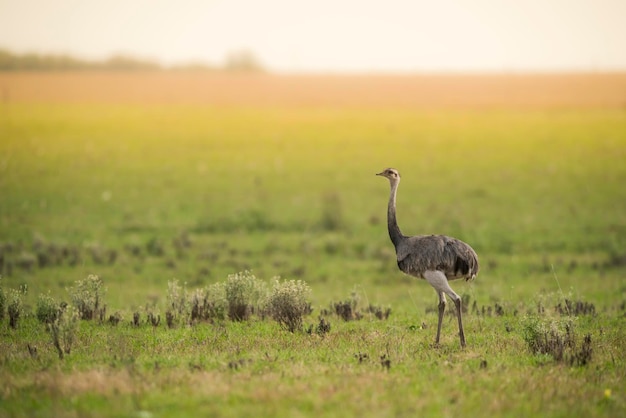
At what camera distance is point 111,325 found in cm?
1232

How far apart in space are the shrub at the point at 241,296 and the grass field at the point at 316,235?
0.98ft

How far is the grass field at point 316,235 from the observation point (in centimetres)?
854

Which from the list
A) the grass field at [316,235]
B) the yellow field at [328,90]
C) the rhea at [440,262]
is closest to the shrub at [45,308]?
the grass field at [316,235]

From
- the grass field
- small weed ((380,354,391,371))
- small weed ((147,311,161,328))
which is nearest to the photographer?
the grass field

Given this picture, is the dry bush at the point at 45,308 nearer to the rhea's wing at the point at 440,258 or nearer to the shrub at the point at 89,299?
the shrub at the point at 89,299

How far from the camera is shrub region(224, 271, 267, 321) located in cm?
1293

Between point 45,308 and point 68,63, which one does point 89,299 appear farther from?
point 68,63

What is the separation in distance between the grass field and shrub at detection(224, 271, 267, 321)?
11.7 inches

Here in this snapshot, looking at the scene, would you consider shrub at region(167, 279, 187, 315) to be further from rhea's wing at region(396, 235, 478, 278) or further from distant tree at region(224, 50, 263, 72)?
distant tree at region(224, 50, 263, 72)

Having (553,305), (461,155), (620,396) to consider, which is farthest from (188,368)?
(461,155)

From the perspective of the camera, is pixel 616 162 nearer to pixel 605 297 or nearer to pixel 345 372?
pixel 605 297

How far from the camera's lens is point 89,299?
513 inches

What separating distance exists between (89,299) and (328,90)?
A: 70.3 meters

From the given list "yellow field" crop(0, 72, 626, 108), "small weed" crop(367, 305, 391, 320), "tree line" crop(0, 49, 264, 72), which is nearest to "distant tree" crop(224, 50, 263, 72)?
"tree line" crop(0, 49, 264, 72)
